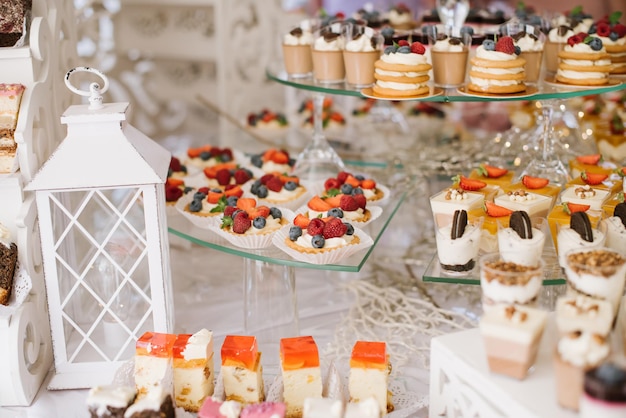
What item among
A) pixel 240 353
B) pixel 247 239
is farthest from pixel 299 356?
pixel 247 239

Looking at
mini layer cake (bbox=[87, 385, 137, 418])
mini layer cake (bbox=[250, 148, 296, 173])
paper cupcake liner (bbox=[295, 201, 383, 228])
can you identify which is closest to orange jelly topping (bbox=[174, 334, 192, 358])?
mini layer cake (bbox=[87, 385, 137, 418])

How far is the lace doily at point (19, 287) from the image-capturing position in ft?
7.75

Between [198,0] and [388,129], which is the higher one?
[198,0]

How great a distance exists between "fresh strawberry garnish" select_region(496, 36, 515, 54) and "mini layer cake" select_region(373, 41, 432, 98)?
237 mm

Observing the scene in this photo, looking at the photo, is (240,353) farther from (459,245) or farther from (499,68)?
(499,68)

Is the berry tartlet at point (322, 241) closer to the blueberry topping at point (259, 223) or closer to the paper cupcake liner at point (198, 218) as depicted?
the blueberry topping at point (259, 223)

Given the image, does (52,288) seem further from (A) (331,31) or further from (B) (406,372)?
(A) (331,31)

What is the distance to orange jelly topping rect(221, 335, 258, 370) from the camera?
7.15ft

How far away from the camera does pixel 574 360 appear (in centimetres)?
166

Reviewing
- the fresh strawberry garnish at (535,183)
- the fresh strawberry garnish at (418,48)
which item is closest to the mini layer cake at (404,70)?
the fresh strawberry garnish at (418,48)

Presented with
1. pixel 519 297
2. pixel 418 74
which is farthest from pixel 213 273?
pixel 519 297

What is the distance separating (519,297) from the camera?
6.21 ft

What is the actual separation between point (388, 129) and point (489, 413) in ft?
7.65

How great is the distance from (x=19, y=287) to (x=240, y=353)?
72 cm
